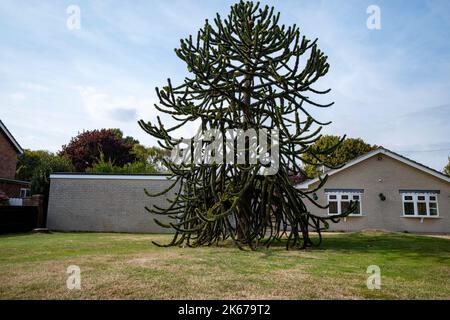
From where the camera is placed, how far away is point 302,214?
8.44 meters

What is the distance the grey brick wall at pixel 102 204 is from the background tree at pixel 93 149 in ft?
52.0

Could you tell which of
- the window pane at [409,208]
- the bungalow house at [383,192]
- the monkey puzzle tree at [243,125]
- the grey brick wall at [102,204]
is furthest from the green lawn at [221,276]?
the window pane at [409,208]

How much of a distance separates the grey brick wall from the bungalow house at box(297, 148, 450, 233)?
32.1ft

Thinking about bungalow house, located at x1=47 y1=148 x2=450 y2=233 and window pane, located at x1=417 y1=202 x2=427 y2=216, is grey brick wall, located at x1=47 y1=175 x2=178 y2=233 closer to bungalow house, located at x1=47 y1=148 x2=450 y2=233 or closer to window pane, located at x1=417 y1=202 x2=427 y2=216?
bungalow house, located at x1=47 y1=148 x2=450 y2=233

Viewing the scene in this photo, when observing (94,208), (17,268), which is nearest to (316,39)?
(17,268)

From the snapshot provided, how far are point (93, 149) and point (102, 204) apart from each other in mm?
18883

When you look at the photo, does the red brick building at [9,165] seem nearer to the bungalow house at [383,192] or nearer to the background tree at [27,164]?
the bungalow house at [383,192]

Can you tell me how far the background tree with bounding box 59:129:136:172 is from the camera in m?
33.4

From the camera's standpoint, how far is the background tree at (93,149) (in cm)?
3341

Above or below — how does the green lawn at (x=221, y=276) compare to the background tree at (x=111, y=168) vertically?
below

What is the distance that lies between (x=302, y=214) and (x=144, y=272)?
4769mm

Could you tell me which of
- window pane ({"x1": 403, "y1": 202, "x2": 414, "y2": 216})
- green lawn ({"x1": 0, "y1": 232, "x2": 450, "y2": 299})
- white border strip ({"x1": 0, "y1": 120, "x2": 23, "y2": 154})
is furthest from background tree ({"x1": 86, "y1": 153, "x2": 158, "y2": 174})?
window pane ({"x1": 403, "y1": 202, "x2": 414, "y2": 216})

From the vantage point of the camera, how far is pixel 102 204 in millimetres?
17250
